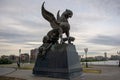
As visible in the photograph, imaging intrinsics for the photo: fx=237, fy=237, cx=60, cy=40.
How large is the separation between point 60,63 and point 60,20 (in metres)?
2.54

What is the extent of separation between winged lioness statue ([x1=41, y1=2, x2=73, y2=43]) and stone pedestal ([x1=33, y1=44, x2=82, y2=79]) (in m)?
0.66

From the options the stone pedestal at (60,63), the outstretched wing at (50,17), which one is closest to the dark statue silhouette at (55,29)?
the outstretched wing at (50,17)

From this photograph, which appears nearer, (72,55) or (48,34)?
(72,55)

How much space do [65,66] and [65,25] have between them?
2399 mm

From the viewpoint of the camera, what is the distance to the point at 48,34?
14.1 m

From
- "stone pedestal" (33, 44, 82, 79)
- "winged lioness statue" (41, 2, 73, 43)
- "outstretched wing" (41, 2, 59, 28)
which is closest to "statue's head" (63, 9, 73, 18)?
"winged lioness statue" (41, 2, 73, 43)

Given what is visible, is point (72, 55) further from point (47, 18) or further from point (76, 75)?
point (47, 18)

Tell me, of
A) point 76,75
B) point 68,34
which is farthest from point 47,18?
point 76,75

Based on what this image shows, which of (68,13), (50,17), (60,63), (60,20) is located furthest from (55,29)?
(60,63)

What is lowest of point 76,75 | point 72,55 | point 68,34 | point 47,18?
point 76,75

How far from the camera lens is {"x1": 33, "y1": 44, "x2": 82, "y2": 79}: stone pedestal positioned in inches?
489

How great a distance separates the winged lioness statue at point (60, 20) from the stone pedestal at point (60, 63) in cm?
66

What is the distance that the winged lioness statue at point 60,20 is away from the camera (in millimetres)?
13344

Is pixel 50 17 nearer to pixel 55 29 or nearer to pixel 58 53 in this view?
pixel 55 29
